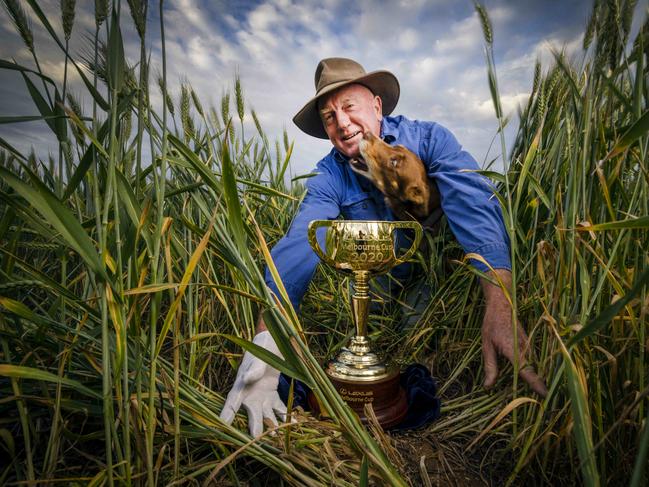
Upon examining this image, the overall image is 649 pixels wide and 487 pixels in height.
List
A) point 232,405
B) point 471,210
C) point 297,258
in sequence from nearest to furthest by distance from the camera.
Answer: point 232,405
point 471,210
point 297,258

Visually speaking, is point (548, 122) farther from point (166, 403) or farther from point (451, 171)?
point (166, 403)

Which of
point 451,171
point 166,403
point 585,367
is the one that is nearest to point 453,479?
point 585,367

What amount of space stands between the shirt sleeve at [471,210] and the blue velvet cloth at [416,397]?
0.41m

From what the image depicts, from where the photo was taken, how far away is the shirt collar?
70.4 inches

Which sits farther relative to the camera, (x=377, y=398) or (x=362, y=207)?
(x=362, y=207)

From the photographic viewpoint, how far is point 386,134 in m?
1.79

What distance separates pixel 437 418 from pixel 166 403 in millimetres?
743

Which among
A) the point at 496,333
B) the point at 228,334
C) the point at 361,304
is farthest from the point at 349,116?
the point at 228,334

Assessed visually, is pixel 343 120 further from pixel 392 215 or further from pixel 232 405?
pixel 232 405

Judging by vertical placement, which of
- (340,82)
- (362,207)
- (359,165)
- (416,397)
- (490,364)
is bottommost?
(416,397)

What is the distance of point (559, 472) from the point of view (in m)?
0.68

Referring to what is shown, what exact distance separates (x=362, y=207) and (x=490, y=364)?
3.37 ft

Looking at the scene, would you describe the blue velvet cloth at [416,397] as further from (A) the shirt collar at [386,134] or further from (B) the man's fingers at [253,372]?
(A) the shirt collar at [386,134]

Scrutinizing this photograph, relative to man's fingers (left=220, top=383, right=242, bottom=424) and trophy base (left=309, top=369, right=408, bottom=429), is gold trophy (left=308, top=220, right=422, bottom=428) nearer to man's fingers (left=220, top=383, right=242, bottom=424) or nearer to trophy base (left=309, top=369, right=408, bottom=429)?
trophy base (left=309, top=369, right=408, bottom=429)
